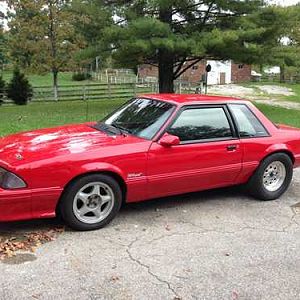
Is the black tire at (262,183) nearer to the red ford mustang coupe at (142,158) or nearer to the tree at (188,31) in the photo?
the red ford mustang coupe at (142,158)

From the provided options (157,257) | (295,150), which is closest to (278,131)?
(295,150)

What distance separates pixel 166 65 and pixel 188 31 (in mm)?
2110

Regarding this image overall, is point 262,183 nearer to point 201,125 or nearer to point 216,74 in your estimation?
point 201,125

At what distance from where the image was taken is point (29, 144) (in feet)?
16.1

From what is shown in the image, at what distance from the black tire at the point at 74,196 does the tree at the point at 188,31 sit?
447 inches

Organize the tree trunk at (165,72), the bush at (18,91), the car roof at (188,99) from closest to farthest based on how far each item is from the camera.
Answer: the car roof at (188,99) < the tree trunk at (165,72) < the bush at (18,91)

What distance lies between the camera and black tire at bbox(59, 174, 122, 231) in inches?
179

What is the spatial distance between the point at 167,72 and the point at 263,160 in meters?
14.1

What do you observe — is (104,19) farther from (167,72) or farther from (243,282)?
(243,282)

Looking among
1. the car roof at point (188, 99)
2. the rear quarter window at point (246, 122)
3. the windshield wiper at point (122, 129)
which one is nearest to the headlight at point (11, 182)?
the windshield wiper at point (122, 129)

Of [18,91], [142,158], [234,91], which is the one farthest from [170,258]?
[234,91]

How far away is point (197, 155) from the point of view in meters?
5.31

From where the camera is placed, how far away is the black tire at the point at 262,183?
232 inches

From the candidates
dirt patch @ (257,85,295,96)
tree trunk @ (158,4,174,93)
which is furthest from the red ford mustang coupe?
dirt patch @ (257,85,295,96)
